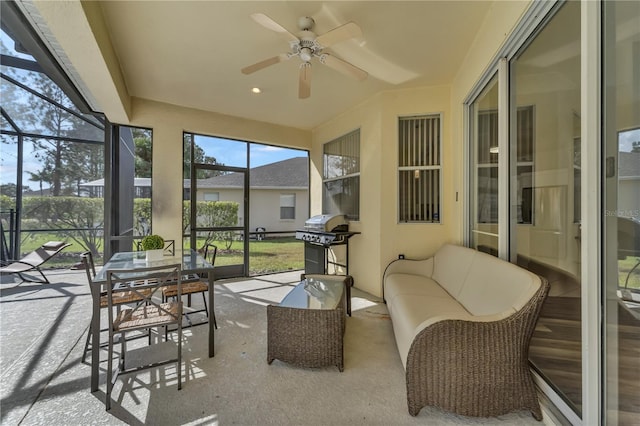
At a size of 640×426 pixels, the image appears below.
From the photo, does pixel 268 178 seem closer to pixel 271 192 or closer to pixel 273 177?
pixel 273 177

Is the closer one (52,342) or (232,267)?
(52,342)

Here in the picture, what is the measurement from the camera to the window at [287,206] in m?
7.20

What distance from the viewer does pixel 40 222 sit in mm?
4617

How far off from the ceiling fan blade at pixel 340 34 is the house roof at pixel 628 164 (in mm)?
1738

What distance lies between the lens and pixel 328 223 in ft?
13.2

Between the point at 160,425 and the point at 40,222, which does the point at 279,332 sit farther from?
the point at 40,222

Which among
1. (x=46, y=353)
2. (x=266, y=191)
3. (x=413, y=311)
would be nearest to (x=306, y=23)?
(x=413, y=311)

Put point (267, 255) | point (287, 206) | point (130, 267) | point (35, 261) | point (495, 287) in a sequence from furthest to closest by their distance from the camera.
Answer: point (287, 206), point (267, 255), point (35, 261), point (130, 267), point (495, 287)

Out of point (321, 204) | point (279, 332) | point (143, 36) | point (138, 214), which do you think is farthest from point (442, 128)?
point (138, 214)

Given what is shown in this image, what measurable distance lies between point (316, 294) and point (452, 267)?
152cm

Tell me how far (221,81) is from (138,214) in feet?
8.12

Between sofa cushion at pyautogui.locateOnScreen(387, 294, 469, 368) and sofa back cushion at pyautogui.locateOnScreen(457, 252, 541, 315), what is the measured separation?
129 mm

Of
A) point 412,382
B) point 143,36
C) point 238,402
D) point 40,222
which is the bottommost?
point 238,402

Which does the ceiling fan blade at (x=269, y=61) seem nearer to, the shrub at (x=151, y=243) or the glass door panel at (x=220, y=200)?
the shrub at (x=151, y=243)
